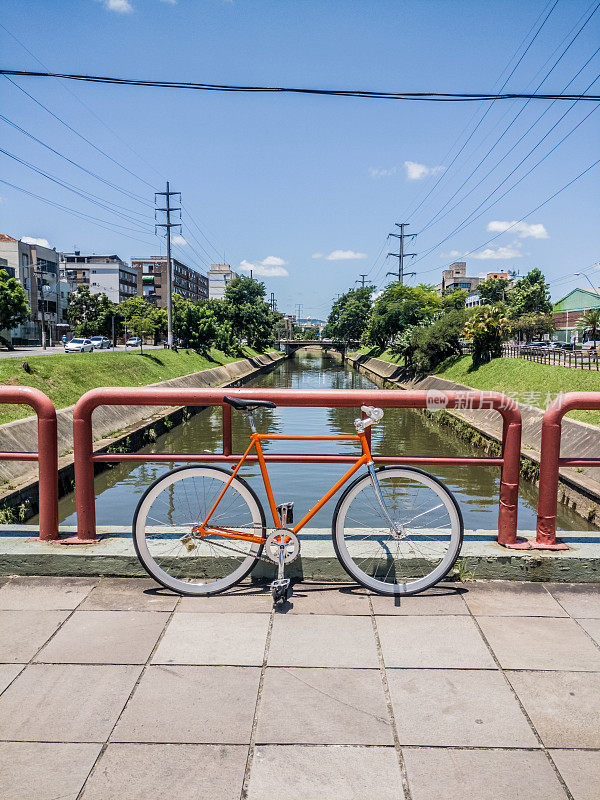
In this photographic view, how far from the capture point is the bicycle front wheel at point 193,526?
3.39 metres

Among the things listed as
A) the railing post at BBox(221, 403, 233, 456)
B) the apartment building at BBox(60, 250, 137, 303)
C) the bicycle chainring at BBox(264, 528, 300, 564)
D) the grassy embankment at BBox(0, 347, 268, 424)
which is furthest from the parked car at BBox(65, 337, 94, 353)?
the apartment building at BBox(60, 250, 137, 303)

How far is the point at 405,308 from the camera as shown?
41.3 metres

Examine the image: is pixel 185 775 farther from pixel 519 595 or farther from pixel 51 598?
pixel 519 595

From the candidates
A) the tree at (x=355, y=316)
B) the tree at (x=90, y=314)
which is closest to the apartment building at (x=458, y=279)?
the tree at (x=355, y=316)

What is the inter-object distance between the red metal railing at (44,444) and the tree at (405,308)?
Result: 35595 millimetres

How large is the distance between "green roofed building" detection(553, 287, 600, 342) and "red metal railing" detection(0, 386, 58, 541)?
73956mm

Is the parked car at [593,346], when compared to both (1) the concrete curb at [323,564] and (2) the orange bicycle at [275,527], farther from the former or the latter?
(2) the orange bicycle at [275,527]

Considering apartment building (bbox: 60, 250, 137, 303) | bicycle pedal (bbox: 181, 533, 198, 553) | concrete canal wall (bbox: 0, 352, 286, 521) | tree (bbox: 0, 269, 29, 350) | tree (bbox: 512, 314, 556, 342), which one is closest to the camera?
bicycle pedal (bbox: 181, 533, 198, 553)

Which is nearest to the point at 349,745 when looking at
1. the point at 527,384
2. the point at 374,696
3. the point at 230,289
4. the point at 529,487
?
the point at 374,696

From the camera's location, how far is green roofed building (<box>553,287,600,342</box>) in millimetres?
71625

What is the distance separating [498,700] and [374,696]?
1.63ft

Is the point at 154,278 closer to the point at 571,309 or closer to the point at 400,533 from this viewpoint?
the point at 571,309

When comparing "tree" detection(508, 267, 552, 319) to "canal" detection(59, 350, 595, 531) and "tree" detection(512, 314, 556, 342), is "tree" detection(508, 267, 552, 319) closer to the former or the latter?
"tree" detection(512, 314, 556, 342)

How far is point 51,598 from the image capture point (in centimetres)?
336
